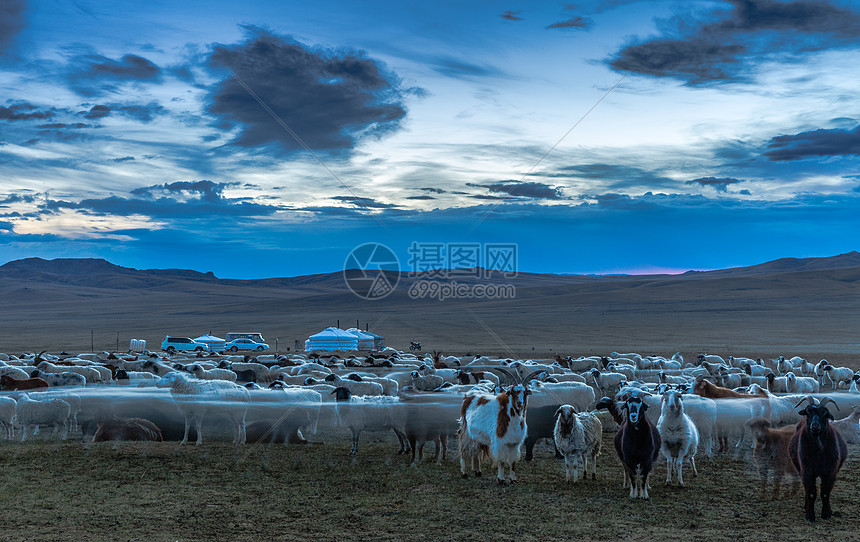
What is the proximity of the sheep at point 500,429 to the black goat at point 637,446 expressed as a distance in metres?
1.75

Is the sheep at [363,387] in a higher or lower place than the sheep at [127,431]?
higher

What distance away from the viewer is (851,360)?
110ft

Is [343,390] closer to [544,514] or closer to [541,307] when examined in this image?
[544,514]

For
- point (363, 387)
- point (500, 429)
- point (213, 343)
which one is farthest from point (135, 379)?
point (213, 343)

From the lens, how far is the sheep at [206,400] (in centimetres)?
1379

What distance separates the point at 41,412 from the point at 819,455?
14.5 metres

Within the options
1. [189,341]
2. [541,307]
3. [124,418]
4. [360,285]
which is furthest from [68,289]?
[124,418]

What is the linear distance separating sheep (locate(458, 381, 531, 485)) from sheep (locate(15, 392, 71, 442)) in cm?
875

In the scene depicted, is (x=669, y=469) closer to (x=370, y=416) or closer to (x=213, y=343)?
(x=370, y=416)

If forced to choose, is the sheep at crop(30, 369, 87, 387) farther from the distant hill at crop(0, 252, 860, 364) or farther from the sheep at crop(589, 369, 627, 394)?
the distant hill at crop(0, 252, 860, 364)

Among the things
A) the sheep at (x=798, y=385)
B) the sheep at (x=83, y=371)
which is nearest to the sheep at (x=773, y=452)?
the sheep at (x=798, y=385)

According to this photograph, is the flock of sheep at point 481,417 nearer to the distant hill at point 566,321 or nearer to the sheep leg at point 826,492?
the sheep leg at point 826,492

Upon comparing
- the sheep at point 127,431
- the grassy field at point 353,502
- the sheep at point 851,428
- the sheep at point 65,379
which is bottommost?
the grassy field at point 353,502

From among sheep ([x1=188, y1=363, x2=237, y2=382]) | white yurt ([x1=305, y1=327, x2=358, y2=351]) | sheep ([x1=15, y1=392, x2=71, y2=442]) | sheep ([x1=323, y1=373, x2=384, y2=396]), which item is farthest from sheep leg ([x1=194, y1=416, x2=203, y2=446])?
white yurt ([x1=305, y1=327, x2=358, y2=351])
